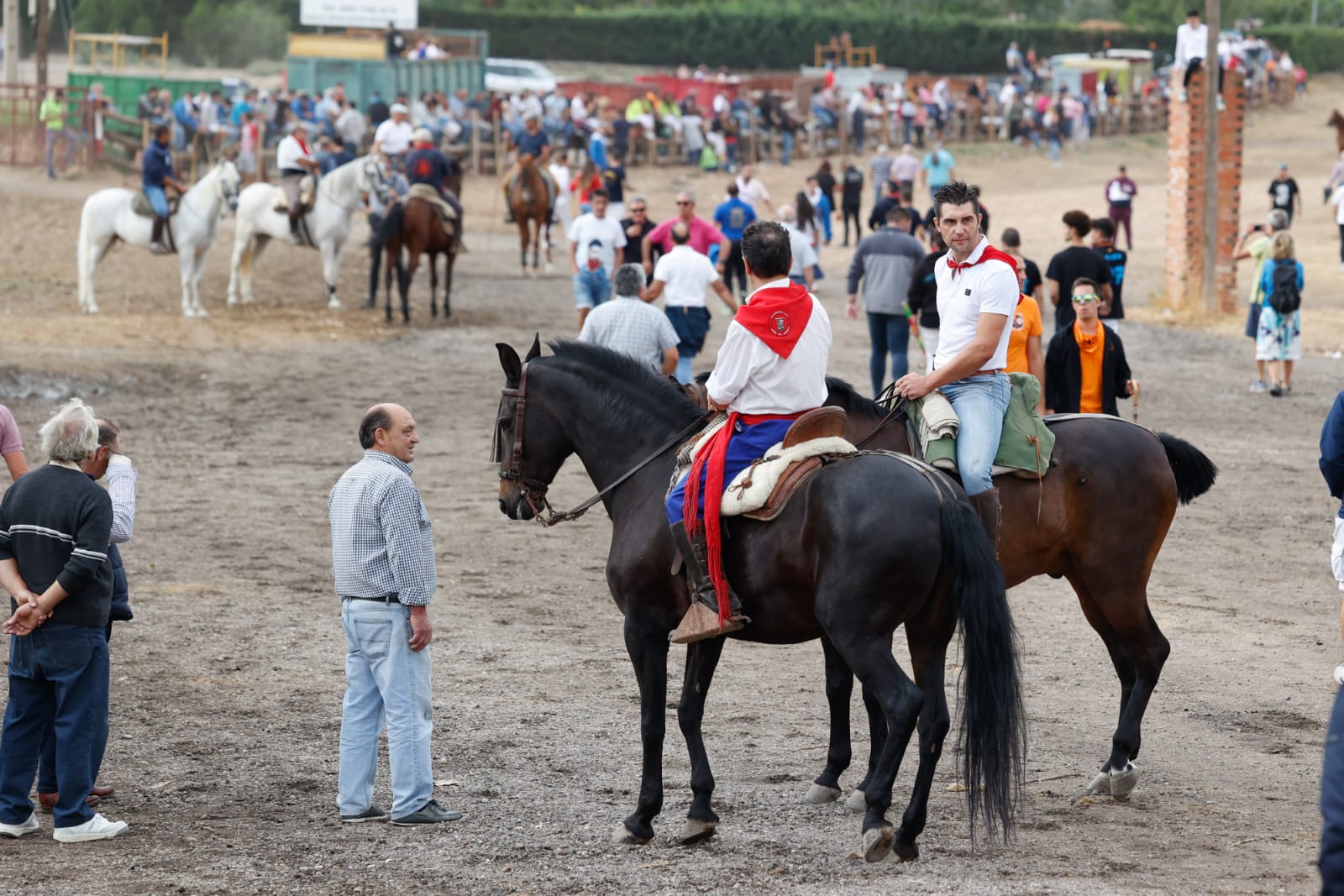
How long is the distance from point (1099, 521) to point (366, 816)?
3.47 m

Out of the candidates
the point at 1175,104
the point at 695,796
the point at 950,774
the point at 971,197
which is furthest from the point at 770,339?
the point at 1175,104

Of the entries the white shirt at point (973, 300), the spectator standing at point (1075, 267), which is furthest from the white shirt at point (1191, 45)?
the white shirt at point (973, 300)

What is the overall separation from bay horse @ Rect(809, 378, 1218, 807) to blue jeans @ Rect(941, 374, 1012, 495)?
0.23m

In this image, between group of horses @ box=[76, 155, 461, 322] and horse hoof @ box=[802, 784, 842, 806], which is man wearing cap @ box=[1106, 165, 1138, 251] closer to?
group of horses @ box=[76, 155, 461, 322]

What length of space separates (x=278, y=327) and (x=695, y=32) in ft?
159

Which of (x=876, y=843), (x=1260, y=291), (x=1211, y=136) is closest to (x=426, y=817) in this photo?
(x=876, y=843)

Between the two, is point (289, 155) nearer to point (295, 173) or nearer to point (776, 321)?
point (295, 173)

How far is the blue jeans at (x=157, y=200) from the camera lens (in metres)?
22.2

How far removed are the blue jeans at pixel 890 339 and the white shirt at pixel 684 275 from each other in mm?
2134

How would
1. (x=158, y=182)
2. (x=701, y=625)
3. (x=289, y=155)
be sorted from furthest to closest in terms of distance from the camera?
(x=289, y=155)
(x=158, y=182)
(x=701, y=625)

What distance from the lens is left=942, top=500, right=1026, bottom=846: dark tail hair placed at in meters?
5.86

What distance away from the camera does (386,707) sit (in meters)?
6.52

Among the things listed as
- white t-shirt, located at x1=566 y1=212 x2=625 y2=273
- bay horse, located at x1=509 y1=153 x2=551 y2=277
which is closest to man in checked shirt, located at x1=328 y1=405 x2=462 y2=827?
white t-shirt, located at x1=566 y1=212 x2=625 y2=273

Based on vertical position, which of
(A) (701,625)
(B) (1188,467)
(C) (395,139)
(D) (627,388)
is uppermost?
(C) (395,139)
